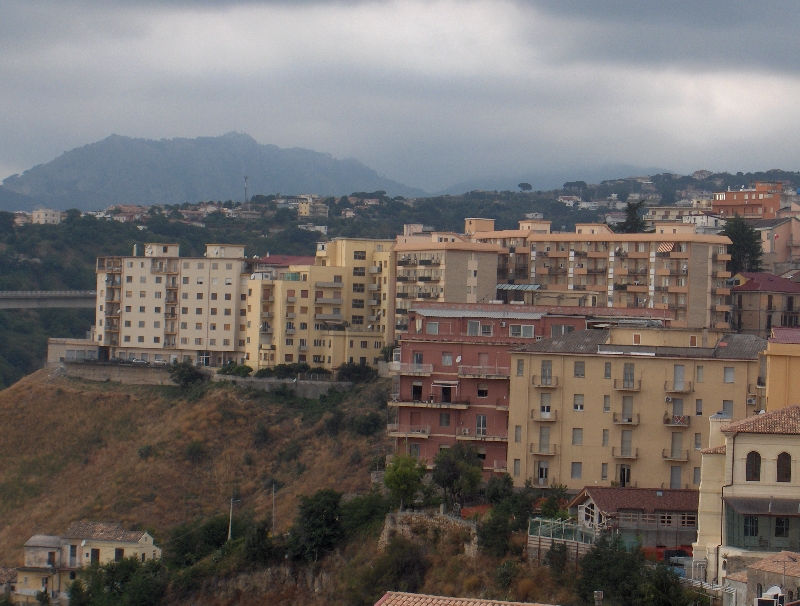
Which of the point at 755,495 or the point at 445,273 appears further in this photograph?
the point at 445,273

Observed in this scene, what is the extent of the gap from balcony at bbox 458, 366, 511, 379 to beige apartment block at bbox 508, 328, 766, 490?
11.3 feet

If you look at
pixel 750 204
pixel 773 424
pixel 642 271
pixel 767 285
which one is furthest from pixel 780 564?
pixel 750 204

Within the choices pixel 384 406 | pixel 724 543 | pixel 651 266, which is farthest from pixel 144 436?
pixel 724 543

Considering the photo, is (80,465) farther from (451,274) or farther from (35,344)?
(35,344)

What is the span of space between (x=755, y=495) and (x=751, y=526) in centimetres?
85

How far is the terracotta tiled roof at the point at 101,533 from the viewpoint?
5834 cm

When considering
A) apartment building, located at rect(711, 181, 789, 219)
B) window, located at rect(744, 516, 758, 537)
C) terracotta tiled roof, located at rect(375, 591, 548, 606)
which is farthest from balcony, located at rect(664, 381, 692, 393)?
apartment building, located at rect(711, 181, 789, 219)

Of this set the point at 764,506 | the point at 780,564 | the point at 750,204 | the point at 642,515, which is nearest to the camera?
the point at 780,564

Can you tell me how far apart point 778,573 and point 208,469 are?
44.7 meters

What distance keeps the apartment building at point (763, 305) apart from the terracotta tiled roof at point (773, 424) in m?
39.9

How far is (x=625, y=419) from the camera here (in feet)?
155

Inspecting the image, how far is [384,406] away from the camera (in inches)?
2751

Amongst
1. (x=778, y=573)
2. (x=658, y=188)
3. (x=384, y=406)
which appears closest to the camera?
(x=778, y=573)

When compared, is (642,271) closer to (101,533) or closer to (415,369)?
(415,369)
